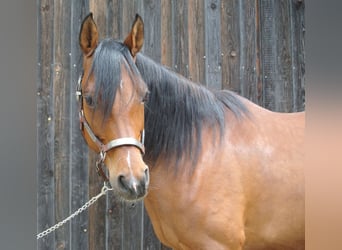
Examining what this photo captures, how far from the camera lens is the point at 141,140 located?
Result: 82 cm

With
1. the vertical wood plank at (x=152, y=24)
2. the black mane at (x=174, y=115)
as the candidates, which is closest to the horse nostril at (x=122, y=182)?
the black mane at (x=174, y=115)

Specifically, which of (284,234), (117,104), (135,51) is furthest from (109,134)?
(284,234)

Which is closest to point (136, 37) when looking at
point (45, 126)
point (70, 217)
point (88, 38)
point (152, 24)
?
point (88, 38)

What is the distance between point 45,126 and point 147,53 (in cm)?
28

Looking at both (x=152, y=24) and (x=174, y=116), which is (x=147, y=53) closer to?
(x=152, y=24)

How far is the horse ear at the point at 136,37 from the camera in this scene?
839mm

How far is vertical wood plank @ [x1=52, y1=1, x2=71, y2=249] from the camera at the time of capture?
3.23 feet

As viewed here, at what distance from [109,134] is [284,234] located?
443 millimetres

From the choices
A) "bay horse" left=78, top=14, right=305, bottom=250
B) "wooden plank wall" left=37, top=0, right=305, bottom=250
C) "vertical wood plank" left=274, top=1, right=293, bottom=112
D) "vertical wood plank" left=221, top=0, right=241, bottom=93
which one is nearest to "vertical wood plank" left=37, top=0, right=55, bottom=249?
"wooden plank wall" left=37, top=0, right=305, bottom=250

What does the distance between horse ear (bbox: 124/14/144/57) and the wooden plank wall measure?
A: 6.8 inches

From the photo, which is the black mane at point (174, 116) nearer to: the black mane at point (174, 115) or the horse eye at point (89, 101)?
the black mane at point (174, 115)

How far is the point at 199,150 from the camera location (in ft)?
3.03

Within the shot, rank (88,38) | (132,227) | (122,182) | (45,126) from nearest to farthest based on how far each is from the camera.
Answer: (122,182), (88,38), (45,126), (132,227)

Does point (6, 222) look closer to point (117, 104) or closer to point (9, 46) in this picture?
point (9, 46)
